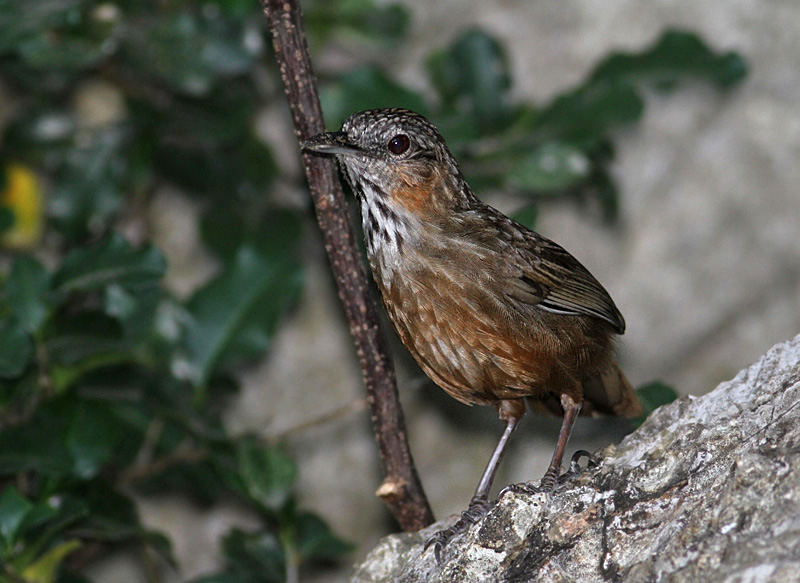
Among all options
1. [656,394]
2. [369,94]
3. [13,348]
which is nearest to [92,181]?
[13,348]

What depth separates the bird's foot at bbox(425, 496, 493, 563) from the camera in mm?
2828

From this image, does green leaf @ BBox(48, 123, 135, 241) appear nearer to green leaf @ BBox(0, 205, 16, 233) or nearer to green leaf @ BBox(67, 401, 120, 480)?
green leaf @ BBox(0, 205, 16, 233)

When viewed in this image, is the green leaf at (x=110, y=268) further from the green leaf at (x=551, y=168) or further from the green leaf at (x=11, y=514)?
the green leaf at (x=551, y=168)

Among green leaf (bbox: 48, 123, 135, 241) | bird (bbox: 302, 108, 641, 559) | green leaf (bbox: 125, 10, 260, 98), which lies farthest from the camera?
green leaf (bbox: 48, 123, 135, 241)

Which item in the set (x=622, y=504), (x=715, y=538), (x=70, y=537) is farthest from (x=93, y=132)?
(x=715, y=538)

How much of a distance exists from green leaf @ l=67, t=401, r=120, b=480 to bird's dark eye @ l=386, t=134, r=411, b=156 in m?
1.50

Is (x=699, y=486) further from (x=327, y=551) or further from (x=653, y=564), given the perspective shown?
(x=327, y=551)

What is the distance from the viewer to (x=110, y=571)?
17.9 feet

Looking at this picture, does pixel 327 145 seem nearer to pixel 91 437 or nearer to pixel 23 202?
pixel 91 437

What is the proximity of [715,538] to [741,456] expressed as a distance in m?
0.26

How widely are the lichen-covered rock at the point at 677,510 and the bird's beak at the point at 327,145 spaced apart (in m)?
1.15

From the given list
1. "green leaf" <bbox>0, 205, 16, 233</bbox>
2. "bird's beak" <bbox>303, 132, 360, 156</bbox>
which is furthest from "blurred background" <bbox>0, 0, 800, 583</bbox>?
"bird's beak" <bbox>303, 132, 360, 156</bbox>

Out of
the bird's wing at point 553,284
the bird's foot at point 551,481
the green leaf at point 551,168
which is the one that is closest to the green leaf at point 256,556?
the bird's foot at point 551,481

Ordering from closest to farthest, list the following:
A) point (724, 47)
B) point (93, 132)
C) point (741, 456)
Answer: point (741, 456) → point (93, 132) → point (724, 47)
